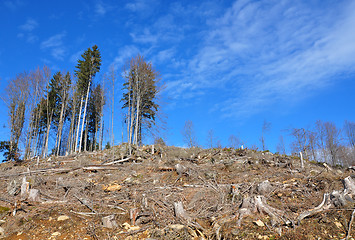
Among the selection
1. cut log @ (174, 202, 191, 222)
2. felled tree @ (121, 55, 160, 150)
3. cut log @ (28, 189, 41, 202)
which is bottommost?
cut log @ (174, 202, 191, 222)

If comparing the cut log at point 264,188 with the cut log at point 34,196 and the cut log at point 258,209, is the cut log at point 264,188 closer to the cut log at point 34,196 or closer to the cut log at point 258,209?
the cut log at point 258,209

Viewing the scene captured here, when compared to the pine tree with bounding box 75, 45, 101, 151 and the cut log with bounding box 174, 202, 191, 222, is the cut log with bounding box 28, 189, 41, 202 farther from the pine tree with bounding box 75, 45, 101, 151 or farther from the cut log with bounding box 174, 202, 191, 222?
the pine tree with bounding box 75, 45, 101, 151

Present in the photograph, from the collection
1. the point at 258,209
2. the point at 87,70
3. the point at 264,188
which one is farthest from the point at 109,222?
the point at 87,70

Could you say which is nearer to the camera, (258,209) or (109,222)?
(258,209)

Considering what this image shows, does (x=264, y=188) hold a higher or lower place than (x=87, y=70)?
lower

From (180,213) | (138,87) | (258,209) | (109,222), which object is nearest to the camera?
(258,209)

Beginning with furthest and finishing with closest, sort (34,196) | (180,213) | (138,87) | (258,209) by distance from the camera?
(138,87) < (34,196) < (180,213) < (258,209)

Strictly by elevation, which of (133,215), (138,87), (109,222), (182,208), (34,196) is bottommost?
(109,222)

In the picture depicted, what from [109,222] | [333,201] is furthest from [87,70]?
[333,201]

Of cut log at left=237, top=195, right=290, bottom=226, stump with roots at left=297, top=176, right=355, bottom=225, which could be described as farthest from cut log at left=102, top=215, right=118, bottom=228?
stump with roots at left=297, top=176, right=355, bottom=225

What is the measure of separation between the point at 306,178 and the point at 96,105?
27.2m

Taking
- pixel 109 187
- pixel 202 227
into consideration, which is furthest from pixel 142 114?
pixel 202 227

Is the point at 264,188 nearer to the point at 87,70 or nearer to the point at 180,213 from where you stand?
the point at 180,213

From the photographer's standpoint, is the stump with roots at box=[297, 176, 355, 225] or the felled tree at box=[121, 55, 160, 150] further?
the felled tree at box=[121, 55, 160, 150]
